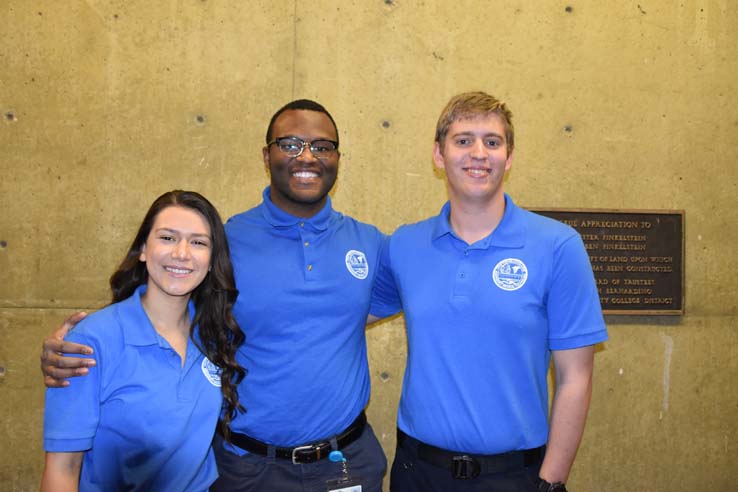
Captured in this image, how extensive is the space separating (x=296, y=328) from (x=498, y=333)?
782mm

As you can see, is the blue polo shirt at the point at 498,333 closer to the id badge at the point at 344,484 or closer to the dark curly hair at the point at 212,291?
the id badge at the point at 344,484

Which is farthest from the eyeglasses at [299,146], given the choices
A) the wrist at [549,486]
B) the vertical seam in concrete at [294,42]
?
the wrist at [549,486]

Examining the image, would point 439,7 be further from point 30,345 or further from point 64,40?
point 30,345

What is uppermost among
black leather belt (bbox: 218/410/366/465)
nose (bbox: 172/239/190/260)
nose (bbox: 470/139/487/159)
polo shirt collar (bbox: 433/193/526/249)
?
nose (bbox: 470/139/487/159)

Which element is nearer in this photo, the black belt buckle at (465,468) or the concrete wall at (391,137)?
the black belt buckle at (465,468)

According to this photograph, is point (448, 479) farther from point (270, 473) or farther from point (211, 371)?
point (211, 371)

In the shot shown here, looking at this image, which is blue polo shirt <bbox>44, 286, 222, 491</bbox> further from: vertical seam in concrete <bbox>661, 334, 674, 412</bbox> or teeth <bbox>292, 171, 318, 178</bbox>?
vertical seam in concrete <bbox>661, 334, 674, 412</bbox>

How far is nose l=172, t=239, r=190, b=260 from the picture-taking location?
1.98 meters

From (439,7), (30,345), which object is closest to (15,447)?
(30,345)

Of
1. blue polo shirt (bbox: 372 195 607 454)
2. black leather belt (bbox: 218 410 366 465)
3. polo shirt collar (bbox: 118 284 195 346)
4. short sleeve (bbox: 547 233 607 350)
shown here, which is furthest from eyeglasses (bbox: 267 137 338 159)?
black leather belt (bbox: 218 410 366 465)

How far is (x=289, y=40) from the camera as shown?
3678 millimetres

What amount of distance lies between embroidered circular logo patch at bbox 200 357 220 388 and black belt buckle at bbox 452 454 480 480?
89 cm

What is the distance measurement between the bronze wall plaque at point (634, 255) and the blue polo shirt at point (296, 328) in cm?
182

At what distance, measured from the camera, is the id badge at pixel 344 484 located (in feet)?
7.59
